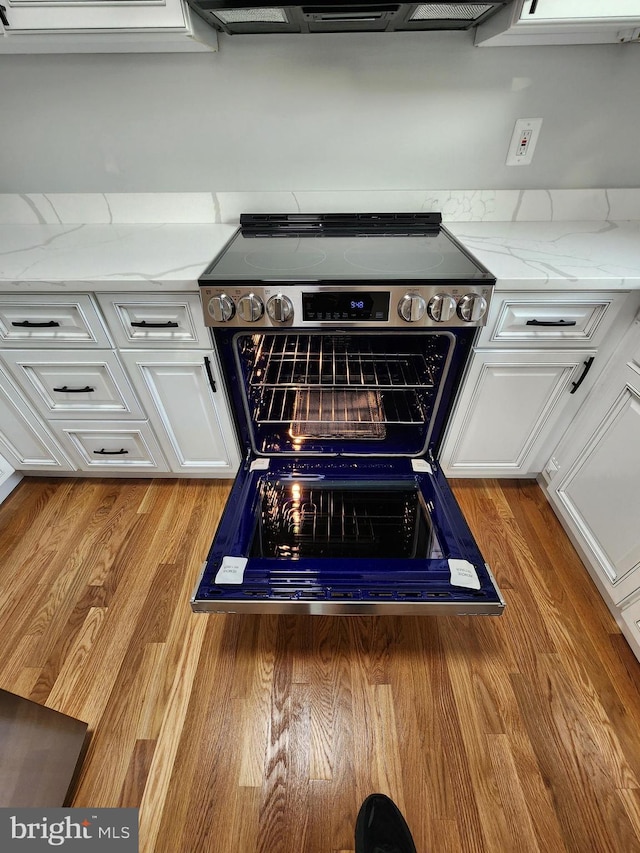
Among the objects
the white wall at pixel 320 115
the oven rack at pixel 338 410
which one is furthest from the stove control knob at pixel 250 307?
the white wall at pixel 320 115

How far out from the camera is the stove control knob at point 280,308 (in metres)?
1.06

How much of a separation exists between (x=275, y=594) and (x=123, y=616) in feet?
2.51

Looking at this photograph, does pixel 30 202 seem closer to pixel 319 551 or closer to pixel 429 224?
pixel 429 224

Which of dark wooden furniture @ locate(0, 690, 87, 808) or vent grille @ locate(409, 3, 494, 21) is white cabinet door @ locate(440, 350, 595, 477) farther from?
dark wooden furniture @ locate(0, 690, 87, 808)

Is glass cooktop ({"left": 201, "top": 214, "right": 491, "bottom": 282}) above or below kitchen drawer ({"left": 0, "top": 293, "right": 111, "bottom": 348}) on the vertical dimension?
above

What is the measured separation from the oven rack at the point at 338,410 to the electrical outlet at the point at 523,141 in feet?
3.25

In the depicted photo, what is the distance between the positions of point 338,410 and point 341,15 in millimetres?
1177

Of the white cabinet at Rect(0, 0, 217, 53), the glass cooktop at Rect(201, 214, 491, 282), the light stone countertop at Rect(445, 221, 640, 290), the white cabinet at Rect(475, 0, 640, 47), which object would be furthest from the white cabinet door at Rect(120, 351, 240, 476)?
the white cabinet at Rect(475, 0, 640, 47)

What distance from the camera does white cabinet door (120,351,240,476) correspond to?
51.4 inches

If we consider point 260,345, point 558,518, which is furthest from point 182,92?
point 558,518

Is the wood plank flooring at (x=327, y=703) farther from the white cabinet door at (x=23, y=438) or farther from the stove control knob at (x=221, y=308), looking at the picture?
the stove control knob at (x=221, y=308)

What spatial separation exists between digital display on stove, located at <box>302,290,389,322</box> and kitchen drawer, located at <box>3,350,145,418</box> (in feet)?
2.39

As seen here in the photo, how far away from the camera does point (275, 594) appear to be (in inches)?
35.3

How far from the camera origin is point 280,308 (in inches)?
42.3
